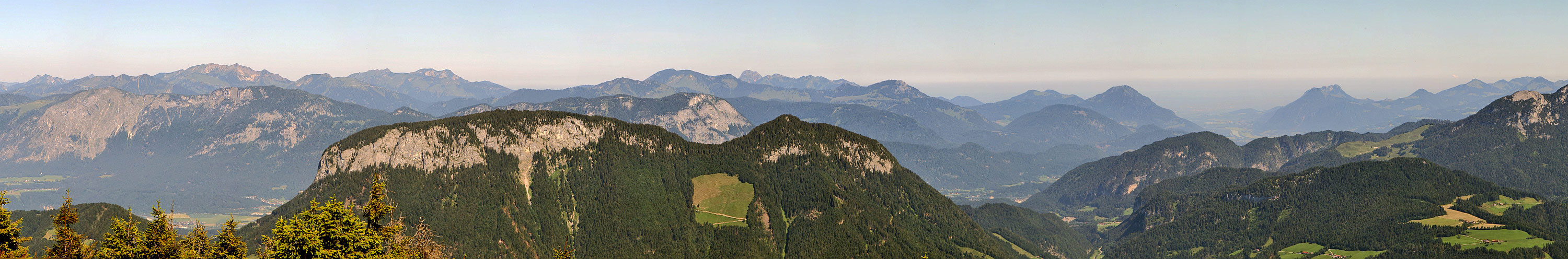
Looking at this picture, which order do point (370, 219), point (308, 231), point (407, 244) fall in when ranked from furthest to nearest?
point (407, 244)
point (370, 219)
point (308, 231)

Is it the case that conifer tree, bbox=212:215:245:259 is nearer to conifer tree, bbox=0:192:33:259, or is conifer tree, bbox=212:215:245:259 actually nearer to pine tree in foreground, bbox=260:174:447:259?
pine tree in foreground, bbox=260:174:447:259

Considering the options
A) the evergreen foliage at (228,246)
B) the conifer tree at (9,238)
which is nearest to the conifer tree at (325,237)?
the evergreen foliage at (228,246)

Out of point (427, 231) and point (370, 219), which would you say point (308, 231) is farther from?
point (427, 231)

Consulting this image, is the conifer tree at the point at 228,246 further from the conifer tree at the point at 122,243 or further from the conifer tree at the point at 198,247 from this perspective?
the conifer tree at the point at 122,243

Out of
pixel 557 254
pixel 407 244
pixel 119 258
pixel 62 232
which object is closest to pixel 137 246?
pixel 119 258

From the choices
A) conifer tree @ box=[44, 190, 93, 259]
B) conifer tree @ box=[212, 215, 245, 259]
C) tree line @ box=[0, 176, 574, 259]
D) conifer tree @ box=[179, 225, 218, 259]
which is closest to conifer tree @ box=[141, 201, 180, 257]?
tree line @ box=[0, 176, 574, 259]

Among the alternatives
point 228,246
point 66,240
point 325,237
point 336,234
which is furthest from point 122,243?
point 336,234

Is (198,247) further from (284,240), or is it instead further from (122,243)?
(284,240)
